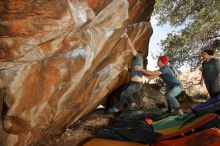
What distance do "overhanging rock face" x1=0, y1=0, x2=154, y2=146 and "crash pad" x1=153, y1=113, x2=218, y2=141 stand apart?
2.74 m

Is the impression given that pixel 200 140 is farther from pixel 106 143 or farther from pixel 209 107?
pixel 209 107

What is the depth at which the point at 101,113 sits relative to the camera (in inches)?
503

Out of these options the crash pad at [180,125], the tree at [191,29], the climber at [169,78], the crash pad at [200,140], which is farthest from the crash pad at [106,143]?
the tree at [191,29]

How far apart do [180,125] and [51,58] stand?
349 centimetres

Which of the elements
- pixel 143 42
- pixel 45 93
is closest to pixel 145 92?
pixel 143 42

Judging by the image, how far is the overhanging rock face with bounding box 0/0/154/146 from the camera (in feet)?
25.7

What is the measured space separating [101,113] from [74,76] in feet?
11.2

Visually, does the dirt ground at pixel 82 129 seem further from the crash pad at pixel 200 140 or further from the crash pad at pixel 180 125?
the crash pad at pixel 200 140

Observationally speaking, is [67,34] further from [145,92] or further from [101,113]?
[145,92]

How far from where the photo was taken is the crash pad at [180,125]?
7.09 meters

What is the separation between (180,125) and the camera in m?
8.06

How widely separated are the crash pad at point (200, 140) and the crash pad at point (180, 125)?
0.31 meters

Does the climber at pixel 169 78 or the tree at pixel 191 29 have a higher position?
the tree at pixel 191 29

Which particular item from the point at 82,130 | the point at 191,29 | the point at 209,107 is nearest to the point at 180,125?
the point at 209,107
